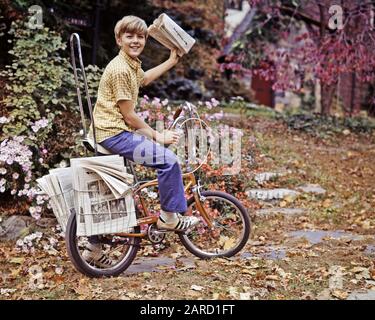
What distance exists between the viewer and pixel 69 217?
13.6 feet

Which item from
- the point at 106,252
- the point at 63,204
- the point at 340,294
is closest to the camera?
the point at 340,294

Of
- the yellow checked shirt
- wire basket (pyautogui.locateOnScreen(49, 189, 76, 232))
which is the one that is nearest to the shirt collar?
the yellow checked shirt

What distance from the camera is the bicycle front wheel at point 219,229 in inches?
181

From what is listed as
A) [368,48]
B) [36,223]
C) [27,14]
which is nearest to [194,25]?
[368,48]

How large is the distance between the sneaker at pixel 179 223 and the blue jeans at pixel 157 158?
0.65ft

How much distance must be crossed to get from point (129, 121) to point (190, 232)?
1.27 m

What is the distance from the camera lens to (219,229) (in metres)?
4.90

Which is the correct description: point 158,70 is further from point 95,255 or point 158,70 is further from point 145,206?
point 95,255

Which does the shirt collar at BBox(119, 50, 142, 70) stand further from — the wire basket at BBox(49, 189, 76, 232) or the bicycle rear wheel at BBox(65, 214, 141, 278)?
the bicycle rear wheel at BBox(65, 214, 141, 278)

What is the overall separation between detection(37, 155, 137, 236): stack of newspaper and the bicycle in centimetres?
13

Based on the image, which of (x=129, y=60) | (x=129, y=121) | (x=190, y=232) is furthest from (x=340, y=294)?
(x=129, y=60)
